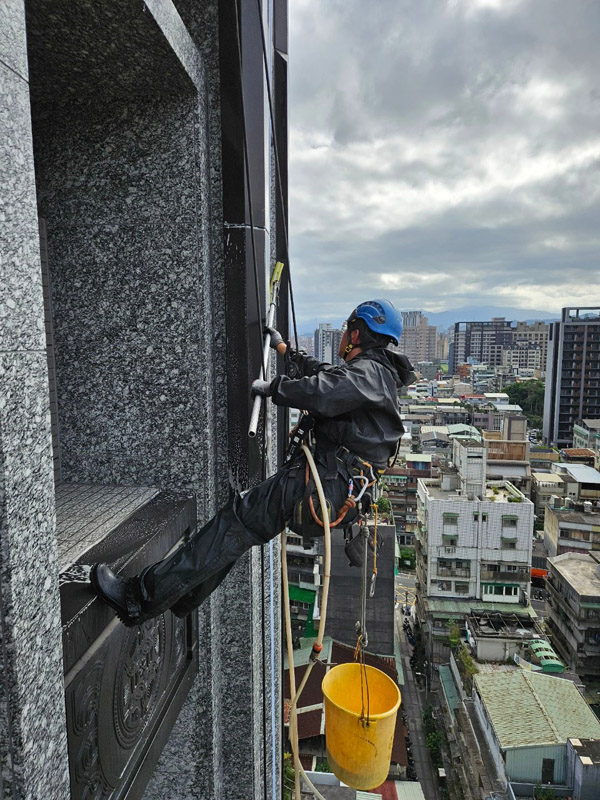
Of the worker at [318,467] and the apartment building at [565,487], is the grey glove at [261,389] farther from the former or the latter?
the apartment building at [565,487]

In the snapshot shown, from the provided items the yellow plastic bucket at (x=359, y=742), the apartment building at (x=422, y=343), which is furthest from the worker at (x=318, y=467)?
the apartment building at (x=422, y=343)

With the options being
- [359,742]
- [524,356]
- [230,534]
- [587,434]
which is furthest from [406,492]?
[524,356]

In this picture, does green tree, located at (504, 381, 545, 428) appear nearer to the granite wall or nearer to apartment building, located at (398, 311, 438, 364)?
the granite wall

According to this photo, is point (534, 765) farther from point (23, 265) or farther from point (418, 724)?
point (23, 265)

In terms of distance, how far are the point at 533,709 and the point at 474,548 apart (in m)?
10.4

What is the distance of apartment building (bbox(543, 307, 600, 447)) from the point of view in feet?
206

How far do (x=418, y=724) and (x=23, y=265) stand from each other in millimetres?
27302

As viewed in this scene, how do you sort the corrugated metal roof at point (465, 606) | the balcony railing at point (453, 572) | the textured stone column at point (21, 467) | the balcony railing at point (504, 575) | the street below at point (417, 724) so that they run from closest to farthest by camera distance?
the textured stone column at point (21, 467) → the street below at point (417, 724) → the corrugated metal roof at point (465, 606) → the balcony railing at point (504, 575) → the balcony railing at point (453, 572)

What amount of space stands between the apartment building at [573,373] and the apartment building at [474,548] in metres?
42.3

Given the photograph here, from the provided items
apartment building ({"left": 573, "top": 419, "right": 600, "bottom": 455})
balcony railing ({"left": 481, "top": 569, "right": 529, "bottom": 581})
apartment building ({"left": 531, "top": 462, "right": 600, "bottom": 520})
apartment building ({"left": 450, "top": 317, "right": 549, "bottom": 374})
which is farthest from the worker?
apartment building ({"left": 450, "top": 317, "right": 549, "bottom": 374})

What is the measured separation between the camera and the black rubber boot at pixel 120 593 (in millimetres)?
2275

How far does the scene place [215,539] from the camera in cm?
292

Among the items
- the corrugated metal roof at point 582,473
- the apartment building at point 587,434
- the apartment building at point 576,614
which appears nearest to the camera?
the apartment building at point 576,614

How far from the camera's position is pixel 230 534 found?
2.93m
